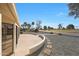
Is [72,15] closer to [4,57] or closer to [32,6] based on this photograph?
[32,6]

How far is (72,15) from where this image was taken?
6613 mm

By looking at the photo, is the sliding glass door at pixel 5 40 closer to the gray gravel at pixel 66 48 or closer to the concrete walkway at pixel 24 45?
the concrete walkway at pixel 24 45

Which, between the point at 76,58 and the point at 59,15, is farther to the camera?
the point at 59,15

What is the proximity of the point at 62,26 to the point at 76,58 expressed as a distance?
7.45 ft

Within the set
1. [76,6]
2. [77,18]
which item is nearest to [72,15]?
[77,18]

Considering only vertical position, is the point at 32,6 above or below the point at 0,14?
above

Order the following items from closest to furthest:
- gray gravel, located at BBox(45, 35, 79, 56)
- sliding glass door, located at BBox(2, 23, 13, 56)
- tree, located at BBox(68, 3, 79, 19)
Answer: sliding glass door, located at BBox(2, 23, 13, 56), tree, located at BBox(68, 3, 79, 19), gray gravel, located at BBox(45, 35, 79, 56)

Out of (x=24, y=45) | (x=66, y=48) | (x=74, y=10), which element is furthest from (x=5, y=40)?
(x=66, y=48)

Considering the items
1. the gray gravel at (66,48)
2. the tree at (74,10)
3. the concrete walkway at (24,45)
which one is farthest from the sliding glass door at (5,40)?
the tree at (74,10)

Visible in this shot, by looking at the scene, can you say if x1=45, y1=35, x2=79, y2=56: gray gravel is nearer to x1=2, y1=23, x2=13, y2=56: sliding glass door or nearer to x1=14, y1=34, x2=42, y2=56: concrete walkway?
x1=14, y1=34, x2=42, y2=56: concrete walkway

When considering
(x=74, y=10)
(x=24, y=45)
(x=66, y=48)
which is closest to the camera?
(x=74, y=10)

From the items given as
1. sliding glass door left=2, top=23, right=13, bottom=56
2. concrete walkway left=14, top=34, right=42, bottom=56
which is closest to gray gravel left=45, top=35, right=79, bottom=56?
concrete walkway left=14, top=34, right=42, bottom=56

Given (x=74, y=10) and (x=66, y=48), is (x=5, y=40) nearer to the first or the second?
(x=74, y=10)

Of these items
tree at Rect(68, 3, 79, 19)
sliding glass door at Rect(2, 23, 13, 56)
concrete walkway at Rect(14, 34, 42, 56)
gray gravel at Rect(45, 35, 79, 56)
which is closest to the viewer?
sliding glass door at Rect(2, 23, 13, 56)
